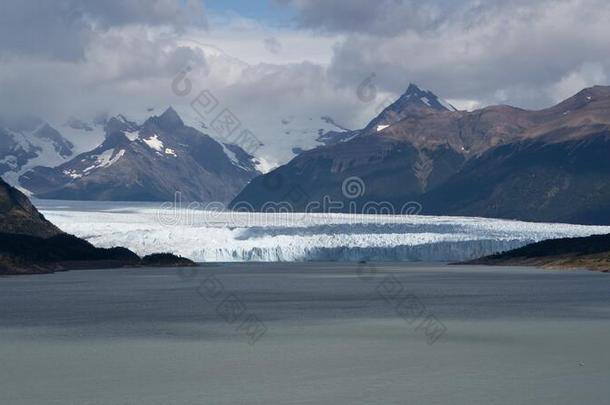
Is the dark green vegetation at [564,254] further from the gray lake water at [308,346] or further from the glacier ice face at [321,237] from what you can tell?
the gray lake water at [308,346]

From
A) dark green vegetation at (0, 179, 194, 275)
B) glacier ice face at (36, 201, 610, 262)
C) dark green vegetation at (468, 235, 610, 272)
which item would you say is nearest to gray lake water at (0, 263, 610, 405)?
dark green vegetation at (0, 179, 194, 275)

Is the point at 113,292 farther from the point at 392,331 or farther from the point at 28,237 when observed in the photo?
the point at 28,237

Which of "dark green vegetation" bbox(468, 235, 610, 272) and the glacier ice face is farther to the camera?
the glacier ice face

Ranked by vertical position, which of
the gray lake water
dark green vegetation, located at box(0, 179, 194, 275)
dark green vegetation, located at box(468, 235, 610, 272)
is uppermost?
dark green vegetation, located at box(0, 179, 194, 275)

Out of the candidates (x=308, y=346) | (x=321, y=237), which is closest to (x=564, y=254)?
(x=321, y=237)

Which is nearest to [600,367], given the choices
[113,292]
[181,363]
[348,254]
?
[181,363]

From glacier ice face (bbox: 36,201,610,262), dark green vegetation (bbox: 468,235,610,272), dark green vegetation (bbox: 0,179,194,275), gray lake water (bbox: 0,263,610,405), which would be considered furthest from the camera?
glacier ice face (bbox: 36,201,610,262)

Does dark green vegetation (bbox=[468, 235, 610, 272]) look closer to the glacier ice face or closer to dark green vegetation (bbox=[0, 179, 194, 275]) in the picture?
the glacier ice face
